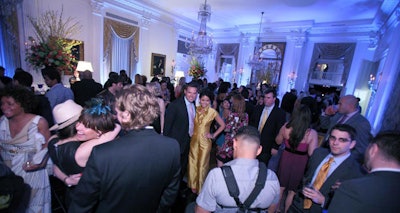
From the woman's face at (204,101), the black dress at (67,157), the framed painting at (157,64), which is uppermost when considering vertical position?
the framed painting at (157,64)

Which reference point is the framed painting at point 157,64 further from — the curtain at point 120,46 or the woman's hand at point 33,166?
the woman's hand at point 33,166

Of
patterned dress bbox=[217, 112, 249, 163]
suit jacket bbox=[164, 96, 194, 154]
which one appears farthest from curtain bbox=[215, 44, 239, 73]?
suit jacket bbox=[164, 96, 194, 154]

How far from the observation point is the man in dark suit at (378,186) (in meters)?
1.08

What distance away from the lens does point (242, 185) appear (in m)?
1.26

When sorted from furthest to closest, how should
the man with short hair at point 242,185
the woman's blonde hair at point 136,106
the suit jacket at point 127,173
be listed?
the man with short hair at point 242,185, the woman's blonde hair at point 136,106, the suit jacket at point 127,173

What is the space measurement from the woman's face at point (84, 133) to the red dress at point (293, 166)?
2.20 meters

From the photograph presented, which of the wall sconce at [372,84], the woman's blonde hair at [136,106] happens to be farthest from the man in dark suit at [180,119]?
the wall sconce at [372,84]

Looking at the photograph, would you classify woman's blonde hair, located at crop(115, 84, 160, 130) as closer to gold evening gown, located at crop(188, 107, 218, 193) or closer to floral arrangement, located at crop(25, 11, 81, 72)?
gold evening gown, located at crop(188, 107, 218, 193)

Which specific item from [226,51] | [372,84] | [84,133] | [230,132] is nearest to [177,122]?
[230,132]

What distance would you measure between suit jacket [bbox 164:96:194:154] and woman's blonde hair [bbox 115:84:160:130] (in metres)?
1.51

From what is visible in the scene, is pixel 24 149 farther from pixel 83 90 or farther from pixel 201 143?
pixel 83 90

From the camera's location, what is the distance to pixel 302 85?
31.9ft

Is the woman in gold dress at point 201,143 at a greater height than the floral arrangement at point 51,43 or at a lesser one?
lesser

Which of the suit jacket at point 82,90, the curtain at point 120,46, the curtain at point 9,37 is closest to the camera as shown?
the suit jacket at point 82,90
